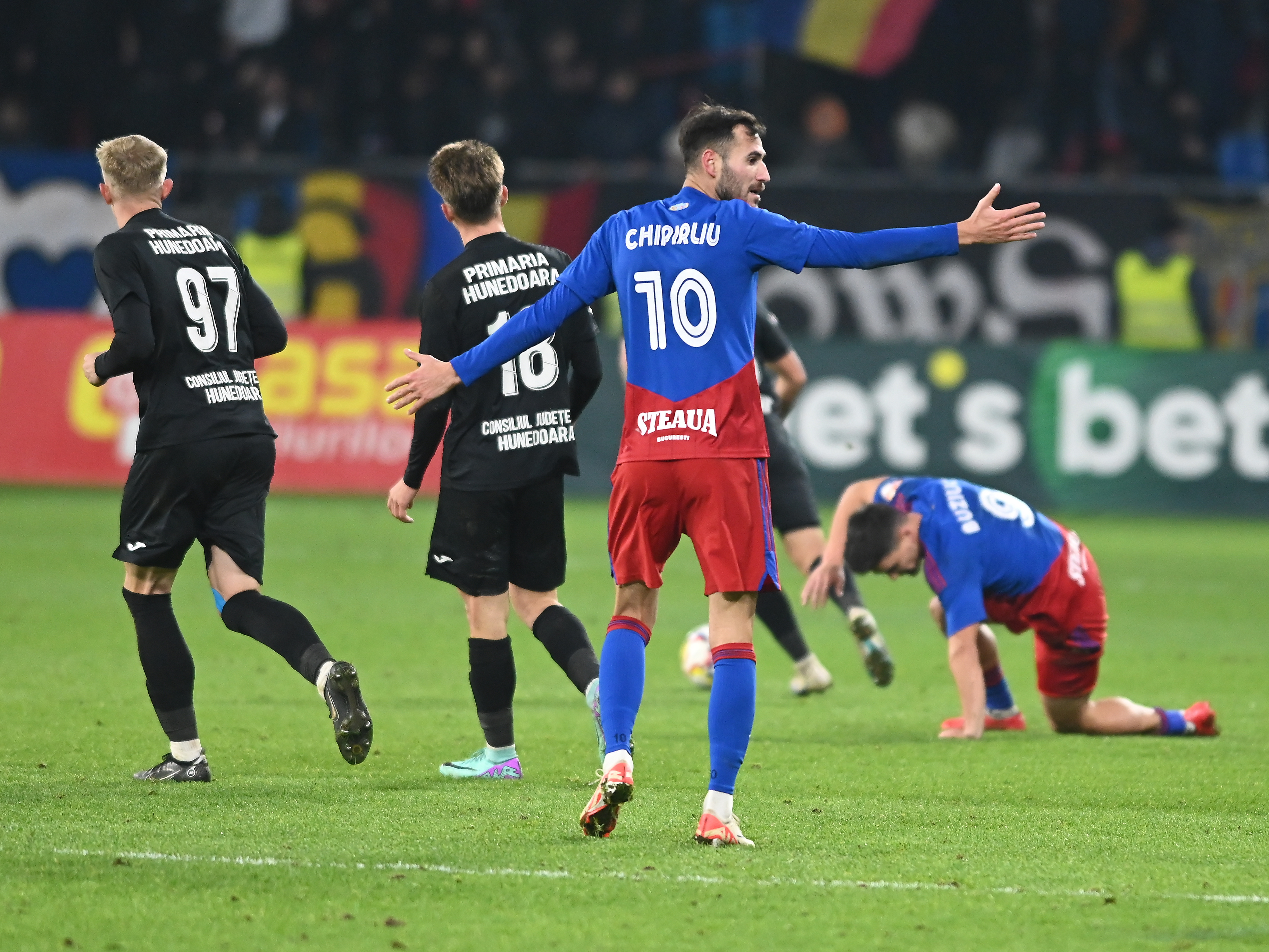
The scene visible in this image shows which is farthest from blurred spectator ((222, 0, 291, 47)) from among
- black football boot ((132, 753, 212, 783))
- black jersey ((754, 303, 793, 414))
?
black football boot ((132, 753, 212, 783))

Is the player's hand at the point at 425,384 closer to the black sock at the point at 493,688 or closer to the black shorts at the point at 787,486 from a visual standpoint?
the black sock at the point at 493,688

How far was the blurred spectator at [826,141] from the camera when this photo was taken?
18734 mm

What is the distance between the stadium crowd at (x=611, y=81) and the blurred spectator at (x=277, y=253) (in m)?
2.89

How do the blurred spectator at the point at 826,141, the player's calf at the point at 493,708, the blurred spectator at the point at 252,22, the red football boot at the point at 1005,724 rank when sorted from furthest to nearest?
the blurred spectator at the point at 252,22 → the blurred spectator at the point at 826,141 → the red football boot at the point at 1005,724 → the player's calf at the point at 493,708

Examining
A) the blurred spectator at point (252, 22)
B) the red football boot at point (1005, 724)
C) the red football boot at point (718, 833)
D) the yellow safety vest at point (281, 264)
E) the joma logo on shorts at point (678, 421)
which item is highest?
→ the blurred spectator at point (252, 22)

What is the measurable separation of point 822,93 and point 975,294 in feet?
11.2

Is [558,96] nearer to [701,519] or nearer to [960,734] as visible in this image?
[960,734]

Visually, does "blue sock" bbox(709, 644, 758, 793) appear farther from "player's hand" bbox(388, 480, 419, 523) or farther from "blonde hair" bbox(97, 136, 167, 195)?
"blonde hair" bbox(97, 136, 167, 195)

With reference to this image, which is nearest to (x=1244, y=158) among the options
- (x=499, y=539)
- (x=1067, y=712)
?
(x=1067, y=712)

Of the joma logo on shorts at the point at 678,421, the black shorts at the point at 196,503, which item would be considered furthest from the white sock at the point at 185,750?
the joma logo on shorts at the point at 678,421

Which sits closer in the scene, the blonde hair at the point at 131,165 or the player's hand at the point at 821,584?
the blonde hair at the point at 131,165

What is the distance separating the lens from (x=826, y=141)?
18906mm

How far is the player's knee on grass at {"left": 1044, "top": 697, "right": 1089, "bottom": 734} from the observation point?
7.01 meters

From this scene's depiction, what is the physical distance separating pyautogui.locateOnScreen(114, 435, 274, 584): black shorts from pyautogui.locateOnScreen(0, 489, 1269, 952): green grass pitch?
73cm
